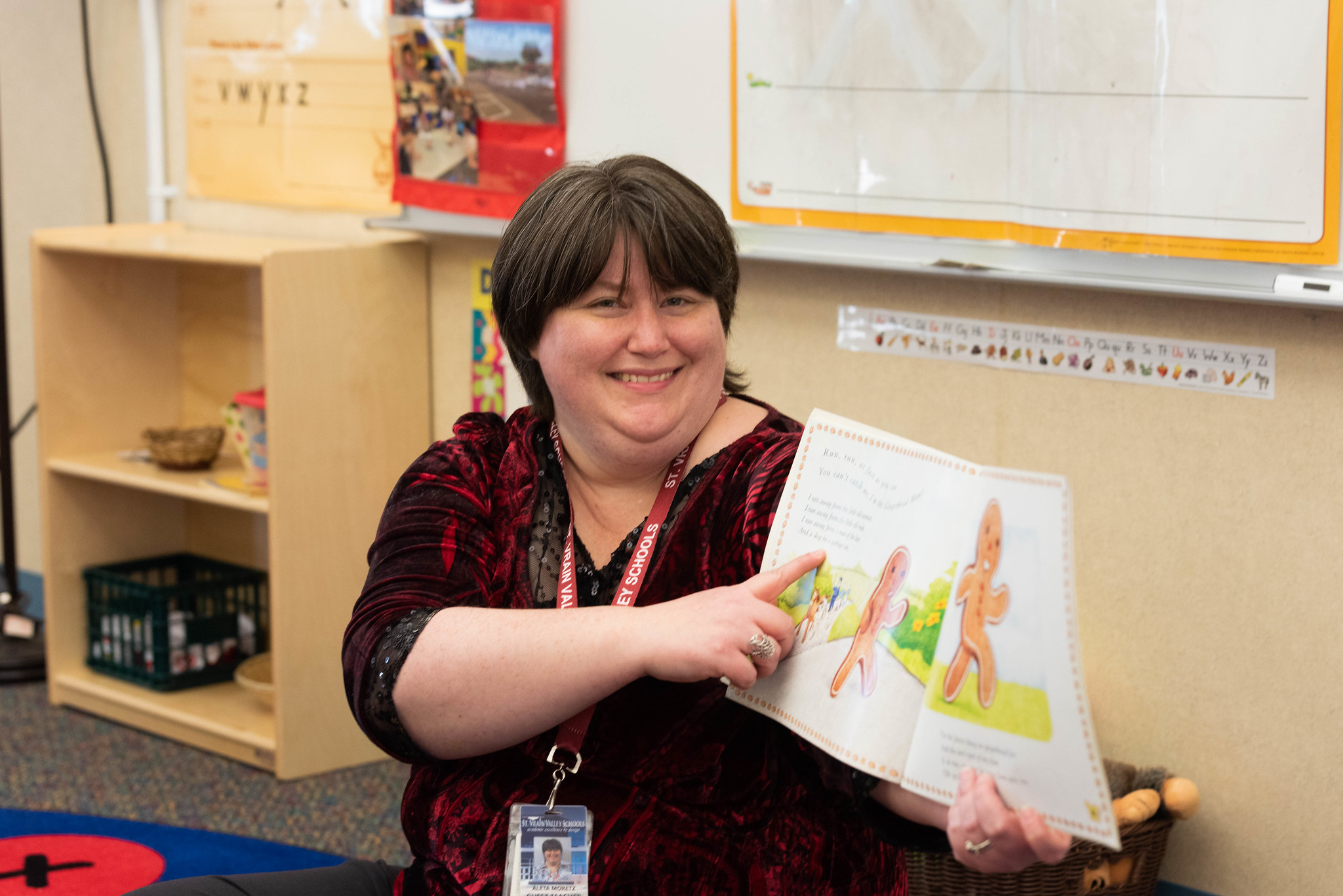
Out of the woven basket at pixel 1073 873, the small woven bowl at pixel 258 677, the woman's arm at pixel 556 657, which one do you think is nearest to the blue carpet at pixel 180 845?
the small woven bowl at pixel 258 677

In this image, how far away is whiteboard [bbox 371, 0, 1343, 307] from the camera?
79.3 inches

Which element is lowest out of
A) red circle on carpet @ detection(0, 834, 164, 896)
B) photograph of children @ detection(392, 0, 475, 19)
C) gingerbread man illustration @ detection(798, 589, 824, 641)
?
red circle on carpet @ detection(0, 834, 164, 896)

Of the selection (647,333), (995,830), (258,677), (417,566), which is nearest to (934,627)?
(995,830)

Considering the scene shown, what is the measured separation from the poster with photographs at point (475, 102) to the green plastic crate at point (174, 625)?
109cm

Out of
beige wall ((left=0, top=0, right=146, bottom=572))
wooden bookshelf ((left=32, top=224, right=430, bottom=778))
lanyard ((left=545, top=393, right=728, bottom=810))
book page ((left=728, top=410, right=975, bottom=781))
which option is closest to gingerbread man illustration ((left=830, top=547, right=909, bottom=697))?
book page ((left=728, top=410, right=975, bottom=781))

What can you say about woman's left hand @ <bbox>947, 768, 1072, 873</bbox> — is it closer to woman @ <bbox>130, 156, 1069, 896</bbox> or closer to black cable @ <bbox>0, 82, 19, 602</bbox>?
woman @ <bbox>130, 156, 1069, 896</bbox>

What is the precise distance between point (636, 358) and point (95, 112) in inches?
117

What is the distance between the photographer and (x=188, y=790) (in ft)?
9.34

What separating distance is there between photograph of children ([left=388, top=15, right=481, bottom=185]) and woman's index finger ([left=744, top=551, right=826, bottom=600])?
1.98m

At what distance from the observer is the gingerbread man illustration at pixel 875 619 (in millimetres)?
1063

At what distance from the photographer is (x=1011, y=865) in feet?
3.31

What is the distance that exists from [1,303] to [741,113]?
197 centimetres

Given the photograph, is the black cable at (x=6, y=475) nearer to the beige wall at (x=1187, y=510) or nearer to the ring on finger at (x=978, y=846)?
the beige wall at (x=1187, y=510)

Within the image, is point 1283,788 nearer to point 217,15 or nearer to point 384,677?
point 384,677
